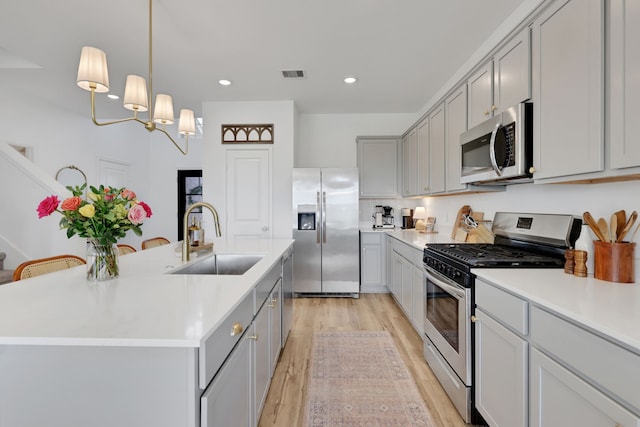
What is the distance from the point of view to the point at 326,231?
407 cm

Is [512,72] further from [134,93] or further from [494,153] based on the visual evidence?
[134,93]

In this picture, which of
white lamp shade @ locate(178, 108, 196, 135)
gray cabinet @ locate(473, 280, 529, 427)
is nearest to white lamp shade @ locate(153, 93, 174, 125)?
white lamp shade @ locate(178, 108, 196, 135)

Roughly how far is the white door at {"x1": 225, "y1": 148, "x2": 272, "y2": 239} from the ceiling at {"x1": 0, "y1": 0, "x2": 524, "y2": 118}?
921 mm

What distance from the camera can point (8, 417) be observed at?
32.6 inches

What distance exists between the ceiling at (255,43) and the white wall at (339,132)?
79 centimetres

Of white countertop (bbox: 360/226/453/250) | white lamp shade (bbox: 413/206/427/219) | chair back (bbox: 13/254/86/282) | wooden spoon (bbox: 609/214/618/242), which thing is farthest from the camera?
white lamp shade (bbox: 413/206/427/219)

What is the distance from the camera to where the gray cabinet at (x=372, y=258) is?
13.7 feet

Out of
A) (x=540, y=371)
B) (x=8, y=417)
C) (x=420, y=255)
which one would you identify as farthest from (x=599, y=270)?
(x=8, y=417)

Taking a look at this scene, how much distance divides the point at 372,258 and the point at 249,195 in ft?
6.47

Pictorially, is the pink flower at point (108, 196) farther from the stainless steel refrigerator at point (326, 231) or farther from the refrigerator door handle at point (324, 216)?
the refrigerator door handle at point (324, 216)

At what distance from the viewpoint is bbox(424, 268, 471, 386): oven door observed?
5.53 ft

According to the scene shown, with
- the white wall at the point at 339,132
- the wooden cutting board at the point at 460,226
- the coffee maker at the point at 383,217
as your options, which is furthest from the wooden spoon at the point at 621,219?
Answer: the white wall at the point at 339,132

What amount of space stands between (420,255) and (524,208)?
0.87m

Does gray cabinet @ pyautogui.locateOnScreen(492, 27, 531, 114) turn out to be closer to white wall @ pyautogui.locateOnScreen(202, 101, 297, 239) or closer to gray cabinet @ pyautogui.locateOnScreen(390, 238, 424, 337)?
gray cabinet @ pyautogui.locateOnScreen(390, 238, 424, 337)
